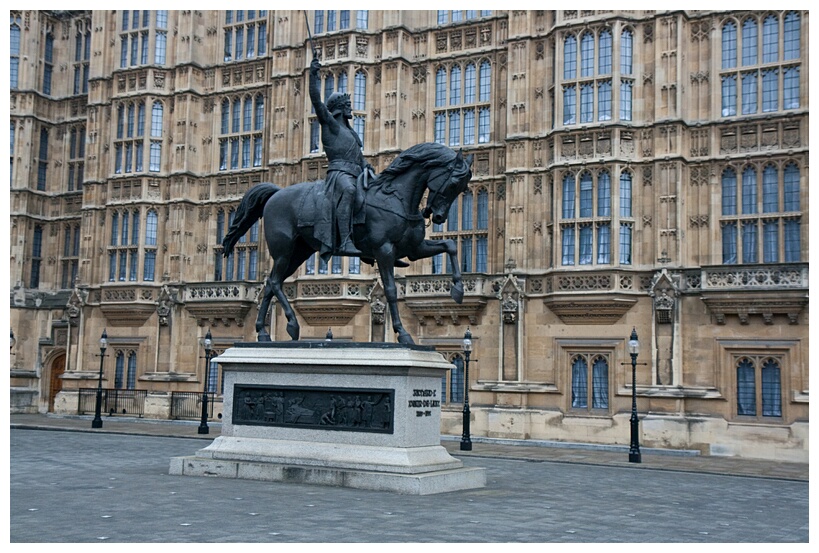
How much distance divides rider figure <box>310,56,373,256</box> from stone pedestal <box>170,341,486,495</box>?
206 cm

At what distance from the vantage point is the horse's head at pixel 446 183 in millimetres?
16156

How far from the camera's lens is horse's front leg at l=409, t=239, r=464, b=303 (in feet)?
52.6

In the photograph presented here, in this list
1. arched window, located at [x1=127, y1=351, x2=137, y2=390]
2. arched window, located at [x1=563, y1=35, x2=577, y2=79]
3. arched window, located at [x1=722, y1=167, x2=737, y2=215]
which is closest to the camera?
arched window, located at [x1=722, y1=167, x2=737, y2=215]

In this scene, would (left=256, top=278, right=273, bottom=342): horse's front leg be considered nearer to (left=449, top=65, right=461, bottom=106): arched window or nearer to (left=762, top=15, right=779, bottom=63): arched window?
(left=449, top=65, right=461, bottom=106): arched window

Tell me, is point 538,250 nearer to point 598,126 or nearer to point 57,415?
point 598,126

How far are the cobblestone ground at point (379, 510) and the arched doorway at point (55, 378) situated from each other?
24877 mm

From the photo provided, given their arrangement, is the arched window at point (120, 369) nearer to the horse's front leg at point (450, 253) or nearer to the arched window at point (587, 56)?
the arched window at point (587, 56)

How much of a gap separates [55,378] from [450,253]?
32489 mm

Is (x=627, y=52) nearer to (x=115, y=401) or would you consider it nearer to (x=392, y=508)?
(x=392, y=508)

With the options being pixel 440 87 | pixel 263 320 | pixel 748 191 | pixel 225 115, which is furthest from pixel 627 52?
pixel 263 320

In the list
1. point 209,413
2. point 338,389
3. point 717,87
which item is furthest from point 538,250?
point 338,389

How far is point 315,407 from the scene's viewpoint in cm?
1603

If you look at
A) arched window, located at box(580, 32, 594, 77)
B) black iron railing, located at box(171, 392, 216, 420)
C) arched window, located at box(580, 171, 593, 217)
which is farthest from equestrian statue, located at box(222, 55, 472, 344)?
black iron railing, located at box(171, 392, 216, 420)

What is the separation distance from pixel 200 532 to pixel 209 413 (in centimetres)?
2784
